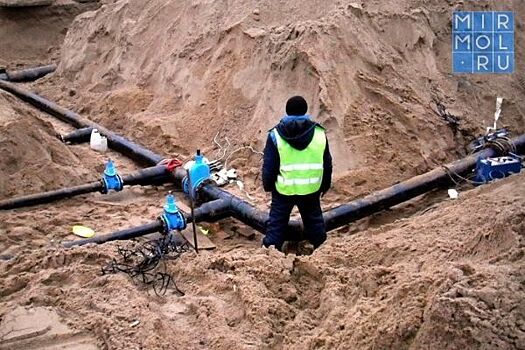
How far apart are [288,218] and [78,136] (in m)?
4.22

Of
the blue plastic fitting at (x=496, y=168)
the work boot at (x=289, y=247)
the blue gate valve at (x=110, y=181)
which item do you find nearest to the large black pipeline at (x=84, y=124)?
the blue gate valve at (x=110, y=181)

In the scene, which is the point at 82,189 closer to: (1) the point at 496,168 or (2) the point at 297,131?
(2) the point at 297,131

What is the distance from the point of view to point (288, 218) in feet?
21.2

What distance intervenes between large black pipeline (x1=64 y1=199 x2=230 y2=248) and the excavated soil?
27 centimetres

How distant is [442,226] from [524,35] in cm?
584

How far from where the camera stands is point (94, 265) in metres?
5.25

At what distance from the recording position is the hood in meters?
6.11

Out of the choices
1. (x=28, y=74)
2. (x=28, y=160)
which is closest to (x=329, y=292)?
(x=28, y=160)

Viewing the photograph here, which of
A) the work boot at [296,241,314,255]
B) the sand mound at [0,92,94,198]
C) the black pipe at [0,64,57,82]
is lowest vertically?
the work boot at [296,241,314,255]

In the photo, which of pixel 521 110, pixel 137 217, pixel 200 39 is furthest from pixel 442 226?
pixel 200 39

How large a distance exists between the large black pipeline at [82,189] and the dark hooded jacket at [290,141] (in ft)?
6.77

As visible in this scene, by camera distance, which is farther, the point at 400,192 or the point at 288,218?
the point at 400,192

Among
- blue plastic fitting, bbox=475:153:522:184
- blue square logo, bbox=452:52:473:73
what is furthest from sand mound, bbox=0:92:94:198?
blue square logo, bbox=452:52:473:73

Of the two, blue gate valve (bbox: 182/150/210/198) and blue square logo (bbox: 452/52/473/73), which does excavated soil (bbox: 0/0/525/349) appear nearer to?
blue square logo (bbox: 452/52/473/73)
